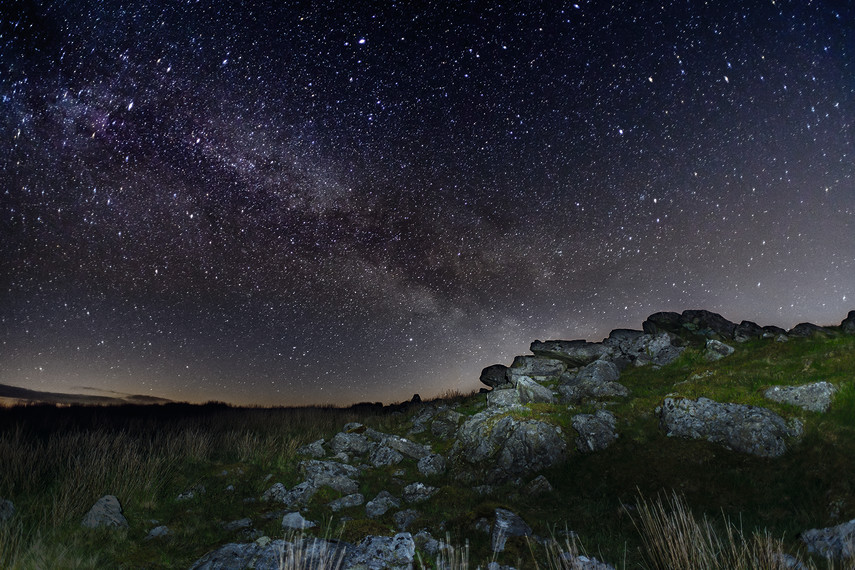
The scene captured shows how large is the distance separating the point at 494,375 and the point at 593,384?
884 cm

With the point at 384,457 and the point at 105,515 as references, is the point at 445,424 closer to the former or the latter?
the point at 384,457

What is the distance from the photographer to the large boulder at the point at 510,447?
11.4m

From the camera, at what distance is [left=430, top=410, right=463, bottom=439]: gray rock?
1533cm

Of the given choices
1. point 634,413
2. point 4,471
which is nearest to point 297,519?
point 4,471

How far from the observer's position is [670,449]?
10922 millimetres

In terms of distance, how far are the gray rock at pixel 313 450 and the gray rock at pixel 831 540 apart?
1159 cm

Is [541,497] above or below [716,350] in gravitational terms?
below

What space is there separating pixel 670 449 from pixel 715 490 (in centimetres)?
167

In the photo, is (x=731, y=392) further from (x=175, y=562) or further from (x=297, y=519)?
(x=175, y=562)

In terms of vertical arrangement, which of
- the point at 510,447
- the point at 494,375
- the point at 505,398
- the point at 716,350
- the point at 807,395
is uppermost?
the point at 716,350

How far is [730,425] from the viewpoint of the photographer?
10898 mm

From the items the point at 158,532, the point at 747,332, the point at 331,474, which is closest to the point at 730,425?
the point at 331,474

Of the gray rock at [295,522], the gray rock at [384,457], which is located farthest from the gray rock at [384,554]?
the gray rock at [384,457]

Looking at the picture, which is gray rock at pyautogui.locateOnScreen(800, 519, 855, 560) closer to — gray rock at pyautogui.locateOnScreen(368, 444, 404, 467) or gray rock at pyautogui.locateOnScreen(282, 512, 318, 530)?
gray rock at pyautogui.locateOnScreen(282, 512, 318, 530)
